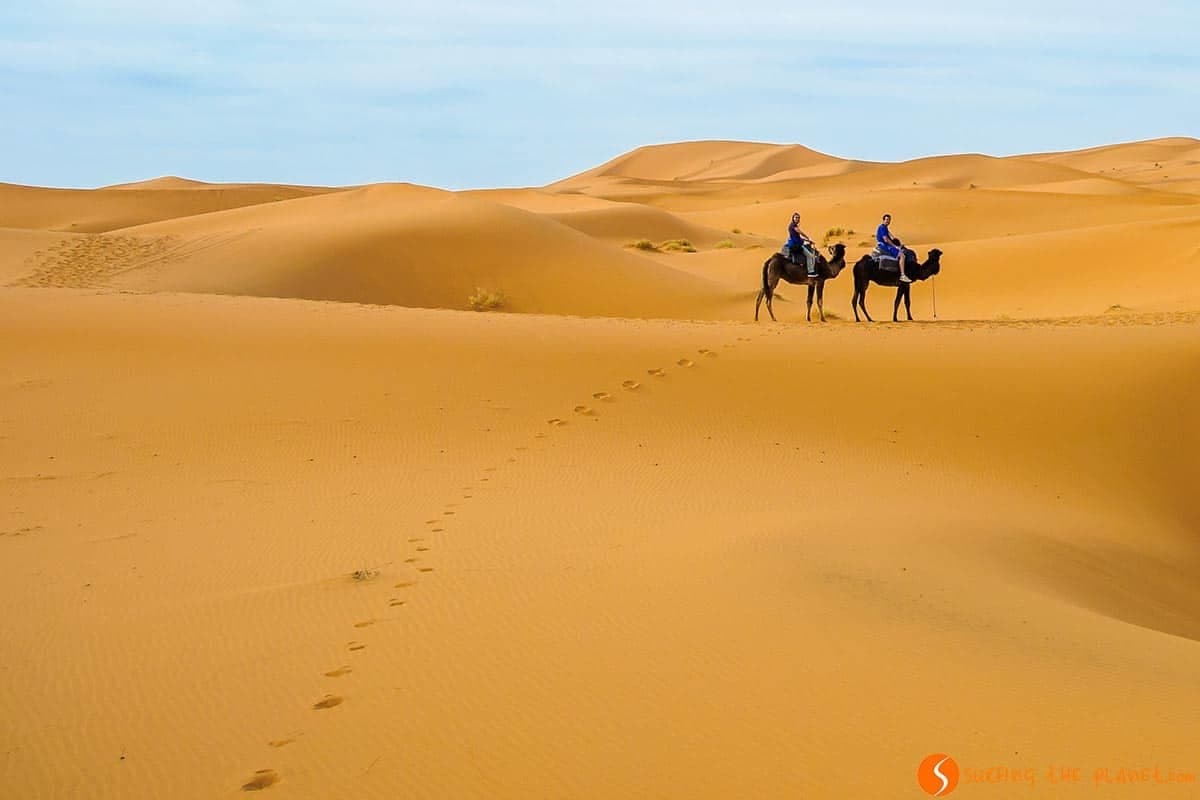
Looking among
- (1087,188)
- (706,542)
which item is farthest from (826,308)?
(1087,188)

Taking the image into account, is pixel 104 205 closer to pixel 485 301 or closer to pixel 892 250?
pixel 485 301

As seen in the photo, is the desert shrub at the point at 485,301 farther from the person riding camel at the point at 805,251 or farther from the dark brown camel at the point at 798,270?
the person riding camel at the point at 805,251

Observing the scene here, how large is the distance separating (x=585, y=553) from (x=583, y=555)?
0.18 feet

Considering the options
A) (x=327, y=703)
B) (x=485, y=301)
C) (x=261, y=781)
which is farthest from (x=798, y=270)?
(x=261, y=781)

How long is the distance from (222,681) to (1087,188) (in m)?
72.4

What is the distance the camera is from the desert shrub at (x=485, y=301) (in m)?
27.8

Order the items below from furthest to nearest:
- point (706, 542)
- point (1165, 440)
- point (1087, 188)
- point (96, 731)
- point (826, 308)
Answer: point (1087, 188), point (826, 308), point (1165, 440), point (706, 542), point (96, 731)

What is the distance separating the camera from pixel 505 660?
235 inches

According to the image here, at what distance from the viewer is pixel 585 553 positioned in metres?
7.98

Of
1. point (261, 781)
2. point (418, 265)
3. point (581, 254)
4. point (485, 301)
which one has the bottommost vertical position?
point (261, 781)

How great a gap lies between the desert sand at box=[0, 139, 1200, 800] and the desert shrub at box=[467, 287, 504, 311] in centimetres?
897

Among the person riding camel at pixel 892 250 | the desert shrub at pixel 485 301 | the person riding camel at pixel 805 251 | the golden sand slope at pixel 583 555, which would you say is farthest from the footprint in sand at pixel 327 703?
the desert shrub at pixel 485 301

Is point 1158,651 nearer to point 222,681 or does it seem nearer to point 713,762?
point 713,762

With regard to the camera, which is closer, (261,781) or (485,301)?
(261,781)
